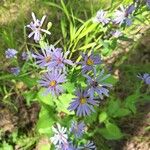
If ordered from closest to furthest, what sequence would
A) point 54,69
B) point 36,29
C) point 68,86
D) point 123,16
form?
point 54,69
point 68,86
point 36,29
point 123,16

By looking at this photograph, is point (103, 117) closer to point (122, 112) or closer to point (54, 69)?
point (122, 112)

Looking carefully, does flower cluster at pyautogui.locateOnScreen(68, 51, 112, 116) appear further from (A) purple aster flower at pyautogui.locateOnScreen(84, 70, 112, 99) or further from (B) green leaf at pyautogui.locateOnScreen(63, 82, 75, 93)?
(B) green leaf at pyautogui.locateOnScreen(63, 82, 75, 93)

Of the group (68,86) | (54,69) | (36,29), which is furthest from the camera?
(36,29)

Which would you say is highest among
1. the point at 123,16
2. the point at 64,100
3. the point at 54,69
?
the point at 54,69

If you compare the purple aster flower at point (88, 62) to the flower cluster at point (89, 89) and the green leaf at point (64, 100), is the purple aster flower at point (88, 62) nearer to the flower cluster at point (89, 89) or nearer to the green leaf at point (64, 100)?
the flower cluster at point (89, 89)

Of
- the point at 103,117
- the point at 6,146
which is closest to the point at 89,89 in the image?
the point at 103,117

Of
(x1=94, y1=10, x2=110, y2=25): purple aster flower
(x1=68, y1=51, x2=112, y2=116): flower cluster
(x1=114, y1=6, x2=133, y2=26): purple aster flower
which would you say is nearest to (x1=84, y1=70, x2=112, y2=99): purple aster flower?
(x1=68, y1=51, x2=112, y2=116): flower cluster

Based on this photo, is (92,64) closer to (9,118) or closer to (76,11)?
(9,118)

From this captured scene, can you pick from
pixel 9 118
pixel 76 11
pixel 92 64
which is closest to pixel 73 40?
pixel 76 11
